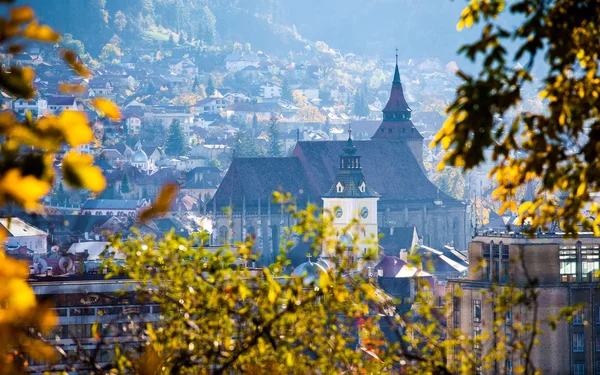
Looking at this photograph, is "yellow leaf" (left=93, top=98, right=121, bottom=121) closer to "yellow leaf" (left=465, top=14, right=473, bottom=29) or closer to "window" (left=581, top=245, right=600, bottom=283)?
"yellow leaf" (left=465, top=14, right=473, bottom=29)

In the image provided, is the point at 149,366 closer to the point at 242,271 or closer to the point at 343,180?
the point at 242,271

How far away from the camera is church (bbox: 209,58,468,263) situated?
393 ft

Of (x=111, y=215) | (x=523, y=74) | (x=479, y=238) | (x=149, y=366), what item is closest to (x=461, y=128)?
(x=523, y=74)

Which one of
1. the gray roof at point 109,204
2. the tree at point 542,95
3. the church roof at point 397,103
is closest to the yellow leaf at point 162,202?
the tree at point 542,95

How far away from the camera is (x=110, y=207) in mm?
151500

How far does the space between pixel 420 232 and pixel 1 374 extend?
11768 centimetres

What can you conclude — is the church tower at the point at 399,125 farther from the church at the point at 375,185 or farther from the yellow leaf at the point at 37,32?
the yellow leaf at the point at 37,32

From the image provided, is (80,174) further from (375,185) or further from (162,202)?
(375,185)

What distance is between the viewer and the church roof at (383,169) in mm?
125312

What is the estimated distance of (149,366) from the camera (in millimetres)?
7461

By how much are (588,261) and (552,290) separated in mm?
2220

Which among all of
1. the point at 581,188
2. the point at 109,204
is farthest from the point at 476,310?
the point at 109,204

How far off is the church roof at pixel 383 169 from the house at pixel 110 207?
25.2 m

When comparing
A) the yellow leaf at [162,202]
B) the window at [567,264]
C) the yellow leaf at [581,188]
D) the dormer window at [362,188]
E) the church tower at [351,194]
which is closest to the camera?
the yellow leaf at [162,202]
